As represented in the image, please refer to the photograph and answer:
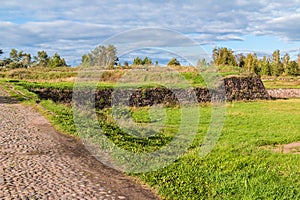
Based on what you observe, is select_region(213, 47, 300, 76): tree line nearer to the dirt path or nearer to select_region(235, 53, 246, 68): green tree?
select_region(235, 53, 246, 68): green tree

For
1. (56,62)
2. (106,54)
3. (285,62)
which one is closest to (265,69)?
(285,62)

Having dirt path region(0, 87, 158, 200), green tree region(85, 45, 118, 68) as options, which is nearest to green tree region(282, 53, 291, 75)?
green tree region(85, 45, 118, 68)

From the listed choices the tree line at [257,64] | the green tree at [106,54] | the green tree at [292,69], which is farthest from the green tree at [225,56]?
the green tree at [106,54]

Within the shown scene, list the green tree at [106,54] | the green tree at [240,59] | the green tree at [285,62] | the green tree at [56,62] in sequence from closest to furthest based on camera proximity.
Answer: the green tree at [106,54], the green tree at [56,62], the green tree at [285,62], the green tree at [240,59]

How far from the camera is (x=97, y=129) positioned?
38.4 ft

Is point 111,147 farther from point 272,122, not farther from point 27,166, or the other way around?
point 272,122

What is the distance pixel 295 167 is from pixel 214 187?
9.25 ft

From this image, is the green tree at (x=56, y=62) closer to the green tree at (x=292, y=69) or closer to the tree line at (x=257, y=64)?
the tree line at (x=257, y=64)

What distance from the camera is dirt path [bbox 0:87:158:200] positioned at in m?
5.84

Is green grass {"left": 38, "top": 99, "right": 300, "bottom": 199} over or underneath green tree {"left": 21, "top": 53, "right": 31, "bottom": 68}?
underneath

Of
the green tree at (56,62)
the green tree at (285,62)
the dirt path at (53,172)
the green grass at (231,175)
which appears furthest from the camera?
the green tree at (285,62)

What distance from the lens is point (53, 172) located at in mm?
6875

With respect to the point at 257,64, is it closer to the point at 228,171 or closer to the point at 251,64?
the point at 251,64

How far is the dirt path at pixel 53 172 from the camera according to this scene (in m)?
5.84
